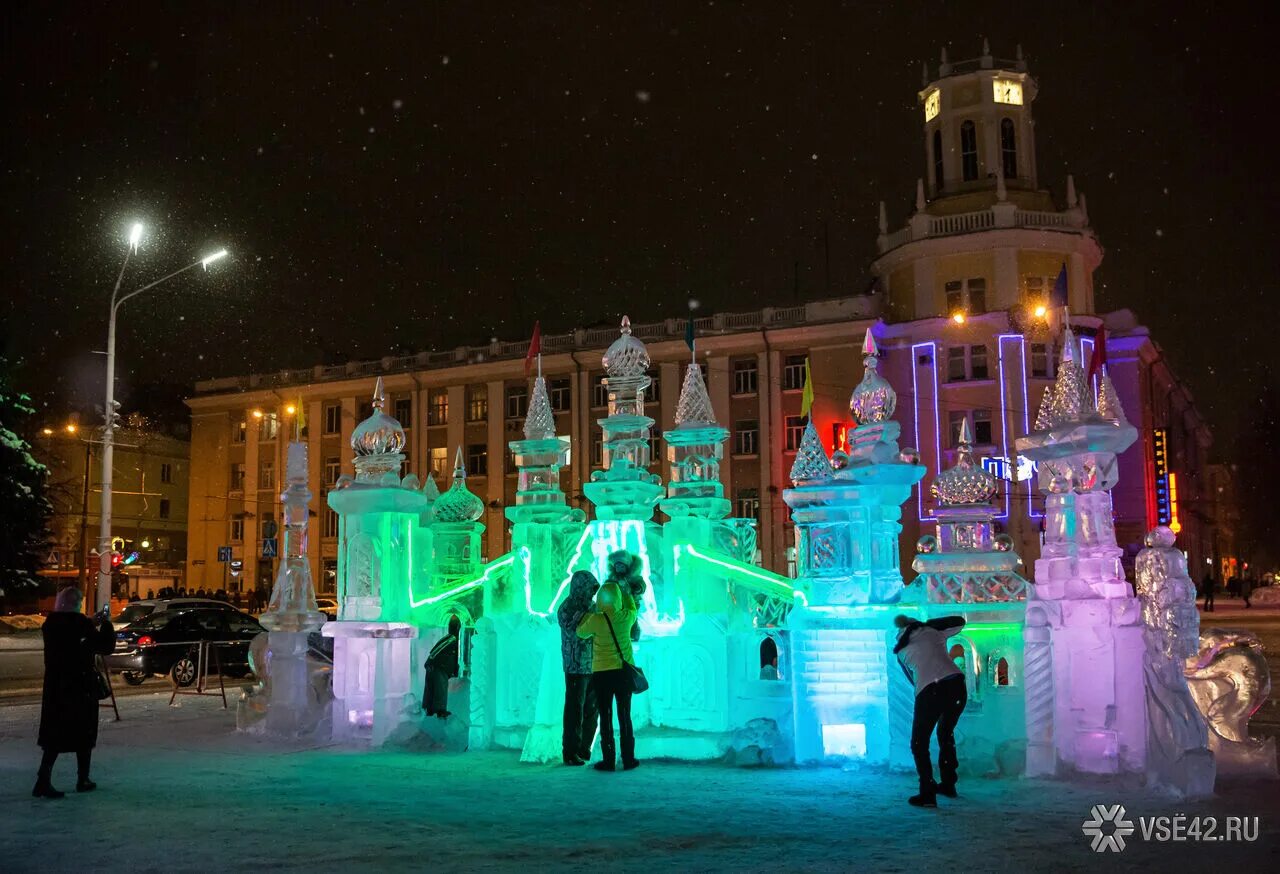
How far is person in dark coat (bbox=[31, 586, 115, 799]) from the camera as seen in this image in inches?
336

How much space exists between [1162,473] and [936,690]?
126 feet

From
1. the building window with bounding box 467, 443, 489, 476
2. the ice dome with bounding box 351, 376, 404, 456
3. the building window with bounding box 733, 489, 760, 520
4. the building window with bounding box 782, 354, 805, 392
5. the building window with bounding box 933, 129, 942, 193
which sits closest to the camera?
the ice dome with bounding box 351, 376, 404, 456

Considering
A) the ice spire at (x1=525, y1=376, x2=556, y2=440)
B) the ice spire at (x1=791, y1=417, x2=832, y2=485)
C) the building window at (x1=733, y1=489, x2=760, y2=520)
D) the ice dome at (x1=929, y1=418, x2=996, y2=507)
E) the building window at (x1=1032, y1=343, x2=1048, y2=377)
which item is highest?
the building window at (x1=1032, y1=343, x2=1048, y2=377)

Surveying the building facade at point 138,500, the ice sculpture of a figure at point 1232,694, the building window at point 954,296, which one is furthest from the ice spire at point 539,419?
the building facade at point 138,500

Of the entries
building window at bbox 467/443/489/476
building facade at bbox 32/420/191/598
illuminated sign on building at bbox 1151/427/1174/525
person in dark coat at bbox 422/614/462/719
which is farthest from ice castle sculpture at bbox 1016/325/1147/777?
building facade at bbox 32/420/191/598

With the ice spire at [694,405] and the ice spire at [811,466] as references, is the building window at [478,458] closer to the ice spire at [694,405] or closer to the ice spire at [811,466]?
the ice spire at [694,405]

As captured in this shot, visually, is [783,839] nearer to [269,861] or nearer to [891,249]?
[269,861]

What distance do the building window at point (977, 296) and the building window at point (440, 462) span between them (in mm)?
24566

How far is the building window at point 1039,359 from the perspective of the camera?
4091 cm

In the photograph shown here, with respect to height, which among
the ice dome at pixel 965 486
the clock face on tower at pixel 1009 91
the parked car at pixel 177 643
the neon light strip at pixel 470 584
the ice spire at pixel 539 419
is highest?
the clock face on tower at pixel 1009 91

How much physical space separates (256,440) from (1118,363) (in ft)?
134

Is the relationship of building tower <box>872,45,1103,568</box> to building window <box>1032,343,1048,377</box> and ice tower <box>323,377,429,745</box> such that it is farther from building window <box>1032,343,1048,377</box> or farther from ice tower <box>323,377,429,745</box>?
ice tower <box>323,377,429,745</box>

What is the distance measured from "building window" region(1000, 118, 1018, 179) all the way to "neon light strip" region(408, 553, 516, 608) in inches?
1489

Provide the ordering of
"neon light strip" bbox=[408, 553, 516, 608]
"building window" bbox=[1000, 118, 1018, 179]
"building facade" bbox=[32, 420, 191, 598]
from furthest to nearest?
1. "building facade" bbox=[32, 420, 191, 598]
2. "building window" bbox=[1000, 118, 1018, 179]
3. "neon light strip" bbox=[408, 553, 516, 608]
